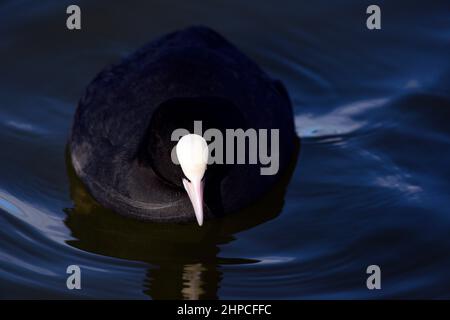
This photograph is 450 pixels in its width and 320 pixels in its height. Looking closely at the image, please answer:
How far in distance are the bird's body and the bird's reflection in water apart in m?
0.11

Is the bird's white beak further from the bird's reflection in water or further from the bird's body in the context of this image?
the bird's reflection in water

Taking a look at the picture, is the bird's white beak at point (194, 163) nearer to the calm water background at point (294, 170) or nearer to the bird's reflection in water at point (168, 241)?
the bird's reflection in water at point (168, 241)

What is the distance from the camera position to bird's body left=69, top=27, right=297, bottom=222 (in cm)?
709

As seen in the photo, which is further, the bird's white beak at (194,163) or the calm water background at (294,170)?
the calm water background at (294,170)

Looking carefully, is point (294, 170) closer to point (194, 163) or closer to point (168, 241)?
point (168, 241)

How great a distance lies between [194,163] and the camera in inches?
260

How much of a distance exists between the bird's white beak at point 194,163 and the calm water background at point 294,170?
52 centimetres

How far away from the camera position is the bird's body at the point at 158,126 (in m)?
7.09

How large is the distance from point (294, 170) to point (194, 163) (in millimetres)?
1621

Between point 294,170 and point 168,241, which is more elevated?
point 294,170

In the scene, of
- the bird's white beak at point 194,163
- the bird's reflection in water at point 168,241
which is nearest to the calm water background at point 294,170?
the bird's reflection in water at point 168,241

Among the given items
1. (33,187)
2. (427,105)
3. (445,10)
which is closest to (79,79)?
(33,187)

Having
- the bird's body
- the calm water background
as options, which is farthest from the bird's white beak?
the calm water background

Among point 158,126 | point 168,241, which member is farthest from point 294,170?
point 158,126
